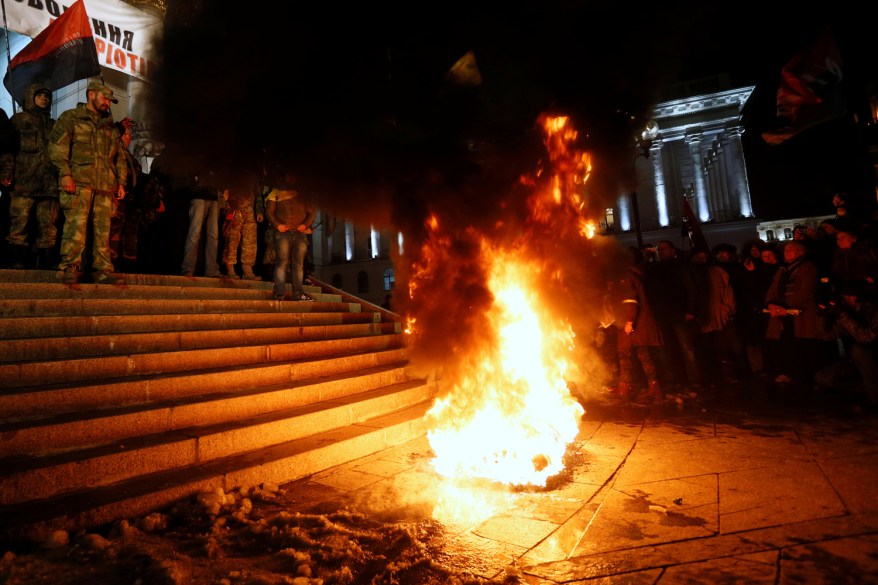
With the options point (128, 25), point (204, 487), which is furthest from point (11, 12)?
point (204, 487)

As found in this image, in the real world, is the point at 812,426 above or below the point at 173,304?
below

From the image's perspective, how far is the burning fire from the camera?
169 inches

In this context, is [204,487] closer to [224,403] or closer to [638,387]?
[224,403]

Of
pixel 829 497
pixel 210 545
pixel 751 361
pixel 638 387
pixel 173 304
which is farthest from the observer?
pixel 751 361

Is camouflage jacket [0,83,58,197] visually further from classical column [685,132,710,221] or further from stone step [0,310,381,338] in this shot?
classical column [685,132,710,221]

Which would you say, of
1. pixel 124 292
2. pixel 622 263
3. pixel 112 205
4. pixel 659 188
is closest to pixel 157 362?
pixel 124 292

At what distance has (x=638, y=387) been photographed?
7.44 m

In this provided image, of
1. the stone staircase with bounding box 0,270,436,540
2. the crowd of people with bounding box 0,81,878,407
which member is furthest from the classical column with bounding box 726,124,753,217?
the stone staircase with bounding box 0,270,436,540

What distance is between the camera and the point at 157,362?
15.2 ft

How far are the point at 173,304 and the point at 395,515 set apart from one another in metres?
4.45

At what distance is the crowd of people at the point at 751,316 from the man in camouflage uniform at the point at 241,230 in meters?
6.57

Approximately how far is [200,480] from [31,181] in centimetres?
599

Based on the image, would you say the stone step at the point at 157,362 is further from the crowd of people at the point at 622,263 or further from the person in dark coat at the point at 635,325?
the person in dark coat at the point at 635,325

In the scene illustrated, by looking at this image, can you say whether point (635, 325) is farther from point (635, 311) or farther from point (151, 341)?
point (151, 341)
